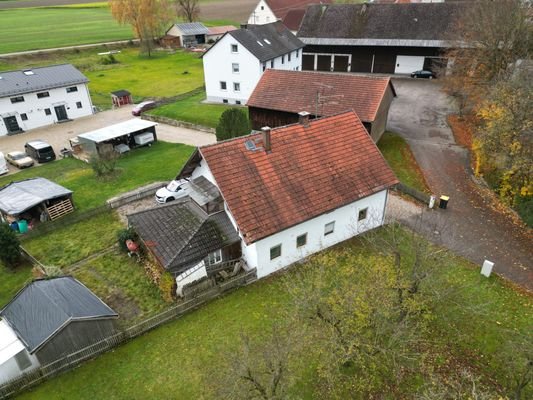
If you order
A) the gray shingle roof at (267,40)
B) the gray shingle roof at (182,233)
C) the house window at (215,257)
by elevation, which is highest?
the gray shingle roof at (267,40)

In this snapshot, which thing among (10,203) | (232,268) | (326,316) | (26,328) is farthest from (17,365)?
(10,203)

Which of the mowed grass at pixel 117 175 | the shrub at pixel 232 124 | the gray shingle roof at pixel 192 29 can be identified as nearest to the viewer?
the mowed grass at pixel 117 175

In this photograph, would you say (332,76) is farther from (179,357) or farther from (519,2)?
(179,357)

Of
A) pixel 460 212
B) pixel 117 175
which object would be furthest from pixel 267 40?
pixel 460 212

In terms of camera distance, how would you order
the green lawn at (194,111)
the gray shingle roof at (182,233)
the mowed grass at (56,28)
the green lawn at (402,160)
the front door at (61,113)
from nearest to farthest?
the gray shingle roof at (182,233) → the green lawn at (402,160) → the green lawn at (194,111) → the front door at (61,113) → the mowed grass at (56,28)

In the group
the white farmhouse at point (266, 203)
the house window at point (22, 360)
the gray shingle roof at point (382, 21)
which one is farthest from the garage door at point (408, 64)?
the house window at point (22, 360)

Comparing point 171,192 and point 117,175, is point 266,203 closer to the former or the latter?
point 171,192

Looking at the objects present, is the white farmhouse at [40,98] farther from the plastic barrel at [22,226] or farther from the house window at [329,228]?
the house window at [329,228]
